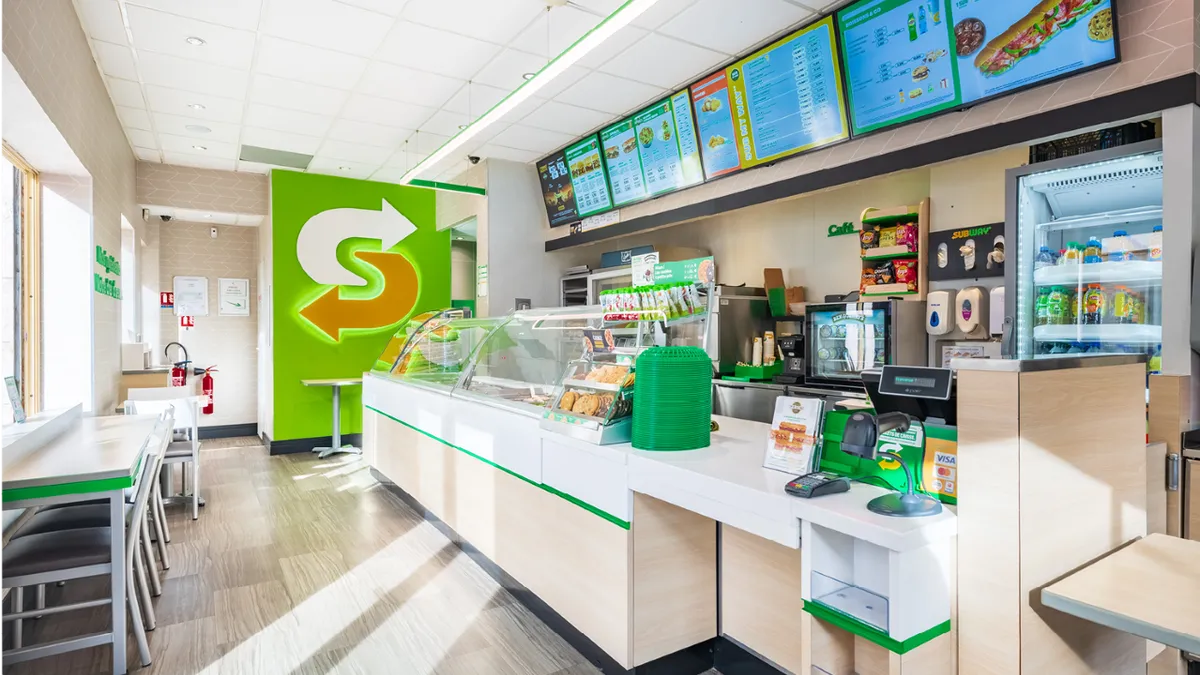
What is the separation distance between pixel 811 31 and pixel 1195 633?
3.55m

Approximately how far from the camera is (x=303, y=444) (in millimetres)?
7922

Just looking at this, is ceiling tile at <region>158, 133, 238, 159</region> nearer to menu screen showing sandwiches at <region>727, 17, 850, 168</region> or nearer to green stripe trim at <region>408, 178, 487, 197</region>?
green stripe trim at <region>408, 178, 487, 197</region>

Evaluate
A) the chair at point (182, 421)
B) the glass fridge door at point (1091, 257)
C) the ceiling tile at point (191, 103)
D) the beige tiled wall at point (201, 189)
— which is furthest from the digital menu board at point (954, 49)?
the beige tiled wall at point (201, 189)

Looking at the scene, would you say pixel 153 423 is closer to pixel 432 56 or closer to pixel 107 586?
pixel 107 586

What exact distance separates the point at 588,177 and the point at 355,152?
2660 mm

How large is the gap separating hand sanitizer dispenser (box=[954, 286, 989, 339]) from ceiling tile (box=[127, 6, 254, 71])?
15.9 feet

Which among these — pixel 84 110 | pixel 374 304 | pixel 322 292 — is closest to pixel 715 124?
pixel 84 110

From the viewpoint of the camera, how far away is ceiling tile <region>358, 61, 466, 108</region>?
4797 mm

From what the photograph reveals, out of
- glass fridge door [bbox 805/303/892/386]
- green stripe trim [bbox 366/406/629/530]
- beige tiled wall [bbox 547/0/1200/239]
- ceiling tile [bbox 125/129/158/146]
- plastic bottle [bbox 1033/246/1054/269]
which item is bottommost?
green stripe trim [bbox 366/406/629/530]

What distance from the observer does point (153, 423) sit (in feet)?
13.0

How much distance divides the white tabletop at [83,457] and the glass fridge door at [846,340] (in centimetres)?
400

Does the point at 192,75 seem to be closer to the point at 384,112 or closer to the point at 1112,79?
the point at 384,112

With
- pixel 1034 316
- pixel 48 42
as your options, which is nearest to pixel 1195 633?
pixel 1034 316

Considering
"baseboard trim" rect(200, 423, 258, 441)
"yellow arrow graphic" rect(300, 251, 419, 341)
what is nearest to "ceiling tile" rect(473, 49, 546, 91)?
"yellow arrow graphic" rect(300, 251, 419, 341)
